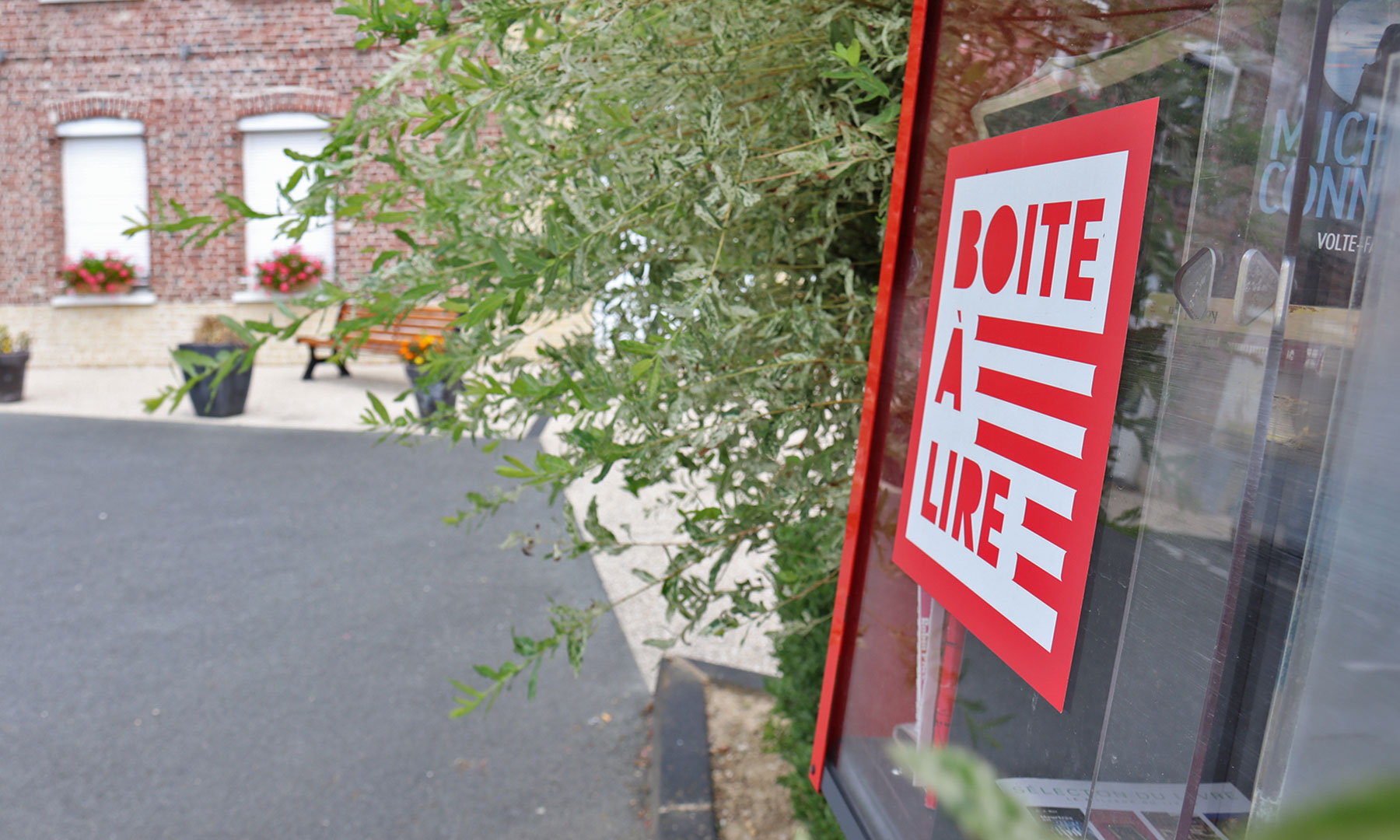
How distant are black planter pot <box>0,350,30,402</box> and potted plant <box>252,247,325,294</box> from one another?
3204mm

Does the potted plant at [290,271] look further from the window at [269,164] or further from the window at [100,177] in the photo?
the window at [100,177]

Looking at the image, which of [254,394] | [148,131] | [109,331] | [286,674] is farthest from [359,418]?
[109,331]

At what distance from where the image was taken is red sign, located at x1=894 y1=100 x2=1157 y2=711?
3.17 feet

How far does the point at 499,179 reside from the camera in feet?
6.09

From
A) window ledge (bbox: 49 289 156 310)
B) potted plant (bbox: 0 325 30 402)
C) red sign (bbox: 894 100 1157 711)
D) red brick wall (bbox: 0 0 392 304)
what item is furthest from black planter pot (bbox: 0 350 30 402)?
red sign (bbox: 894 100 1157 711)

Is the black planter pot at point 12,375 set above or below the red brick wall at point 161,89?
below

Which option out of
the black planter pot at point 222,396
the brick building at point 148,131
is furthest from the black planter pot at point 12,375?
the brick building at point 148,131

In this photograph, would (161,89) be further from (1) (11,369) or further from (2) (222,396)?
(2) (222,396)

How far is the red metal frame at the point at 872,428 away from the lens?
1.43 m

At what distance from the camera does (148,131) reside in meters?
14.2

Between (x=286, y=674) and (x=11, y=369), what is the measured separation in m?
9.65

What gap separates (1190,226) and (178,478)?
861 cm

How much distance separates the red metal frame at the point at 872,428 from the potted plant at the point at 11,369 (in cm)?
1289

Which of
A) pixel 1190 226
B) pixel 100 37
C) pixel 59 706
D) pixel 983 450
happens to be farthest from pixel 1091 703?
pixel 100 37
